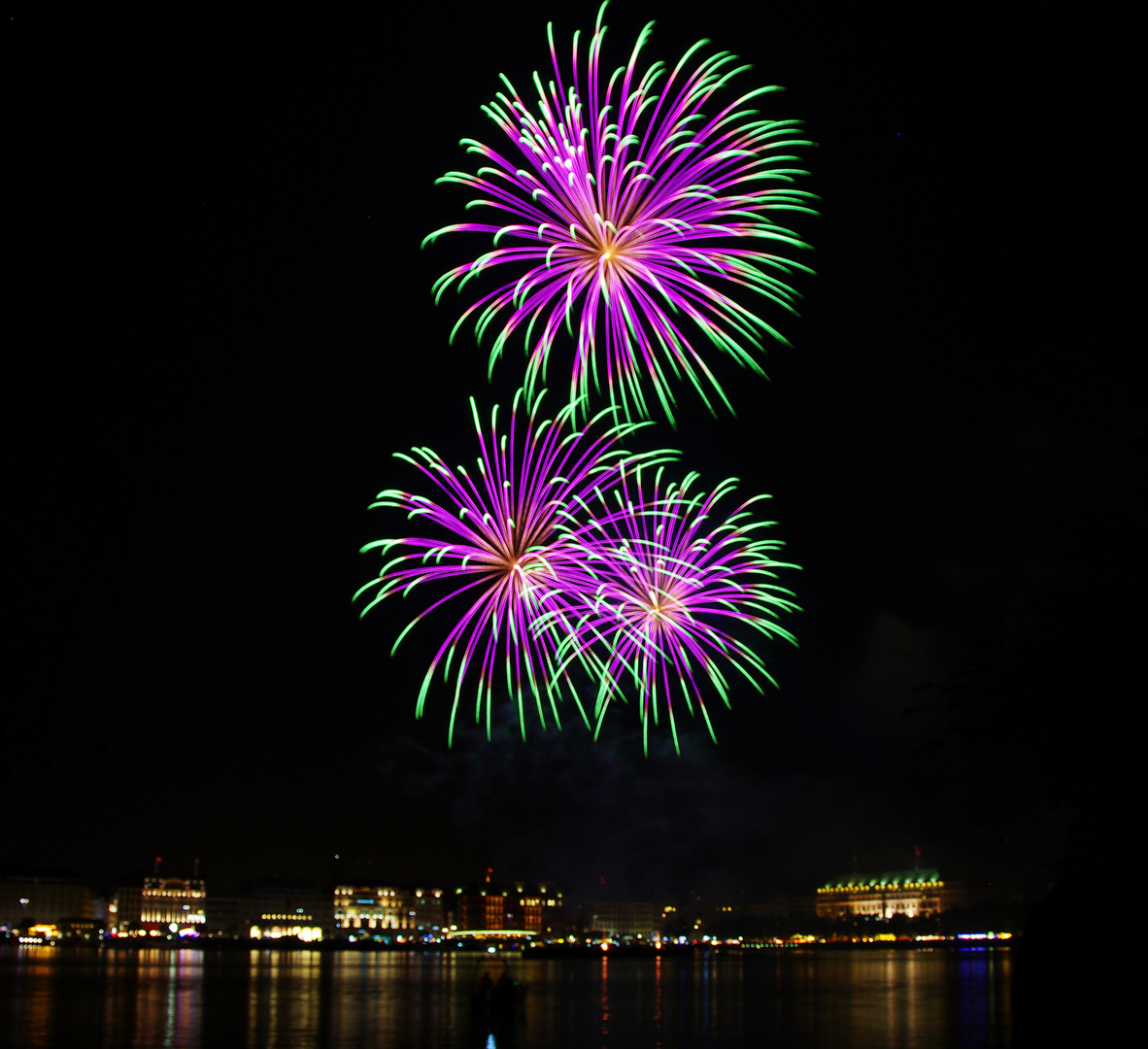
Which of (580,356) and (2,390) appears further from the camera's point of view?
(580,356)

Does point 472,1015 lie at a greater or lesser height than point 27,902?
greater

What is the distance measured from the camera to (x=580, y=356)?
73.0 feet

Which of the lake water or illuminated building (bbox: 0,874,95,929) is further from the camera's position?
illuminated building (bbox: 0,874,95,929)

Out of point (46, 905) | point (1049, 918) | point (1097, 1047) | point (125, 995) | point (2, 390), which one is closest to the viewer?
point (2, 390)

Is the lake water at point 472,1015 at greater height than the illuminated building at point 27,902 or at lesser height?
Result: greater

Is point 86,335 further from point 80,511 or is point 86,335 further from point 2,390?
point 80,511

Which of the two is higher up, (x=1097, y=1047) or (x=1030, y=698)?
(x=1030, y=698)

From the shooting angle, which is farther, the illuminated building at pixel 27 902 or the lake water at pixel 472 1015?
the illuminated building at pixel 27 902

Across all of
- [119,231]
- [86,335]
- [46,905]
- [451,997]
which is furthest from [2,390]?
[46,905]

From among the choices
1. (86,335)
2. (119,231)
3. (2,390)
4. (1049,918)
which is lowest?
(1049,918)

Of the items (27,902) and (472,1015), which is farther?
(27,902)

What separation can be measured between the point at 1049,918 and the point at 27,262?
50.2 ft

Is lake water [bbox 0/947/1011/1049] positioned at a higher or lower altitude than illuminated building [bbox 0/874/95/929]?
higher

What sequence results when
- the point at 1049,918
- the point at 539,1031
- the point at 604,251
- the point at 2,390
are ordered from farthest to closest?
1. the point at 539,1031
2. the point at 604,251
3. the point at 1049,918
4. the point at 2,390
